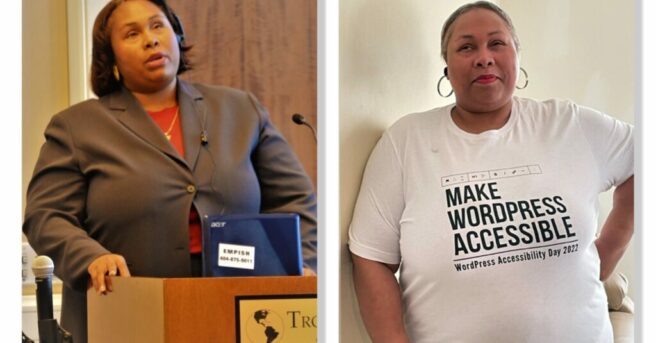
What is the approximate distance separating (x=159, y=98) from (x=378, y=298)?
0.54 meters

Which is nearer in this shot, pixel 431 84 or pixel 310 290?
pixel 310 290

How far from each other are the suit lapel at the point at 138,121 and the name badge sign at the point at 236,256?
0.17 m

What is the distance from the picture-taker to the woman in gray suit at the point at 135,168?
1.50 metres

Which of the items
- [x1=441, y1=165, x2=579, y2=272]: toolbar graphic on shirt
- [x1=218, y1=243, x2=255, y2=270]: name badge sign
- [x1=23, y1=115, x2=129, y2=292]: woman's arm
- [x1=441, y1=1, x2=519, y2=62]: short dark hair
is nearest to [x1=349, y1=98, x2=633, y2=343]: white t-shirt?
[x1=441, y1=165, x2=579, y2=272]: toolbar graphic on shirt

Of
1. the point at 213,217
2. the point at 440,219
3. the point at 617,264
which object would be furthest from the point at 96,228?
the point at 617,264

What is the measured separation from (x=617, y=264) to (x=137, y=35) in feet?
3.22

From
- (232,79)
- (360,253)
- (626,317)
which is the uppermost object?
(232,79)

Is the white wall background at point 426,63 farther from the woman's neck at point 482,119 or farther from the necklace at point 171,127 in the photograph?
the necklace at point 171,127

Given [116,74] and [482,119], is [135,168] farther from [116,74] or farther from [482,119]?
[482,119]

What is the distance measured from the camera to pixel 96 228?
1.51 meters

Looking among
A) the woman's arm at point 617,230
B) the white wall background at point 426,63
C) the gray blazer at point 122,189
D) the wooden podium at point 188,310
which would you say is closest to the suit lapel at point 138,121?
the gray blazer at point 122,189

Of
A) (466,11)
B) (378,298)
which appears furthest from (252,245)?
(466,11)

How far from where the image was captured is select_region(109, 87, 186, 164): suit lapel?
1532 mm

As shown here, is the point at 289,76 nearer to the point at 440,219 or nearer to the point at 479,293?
the point at 440,219
